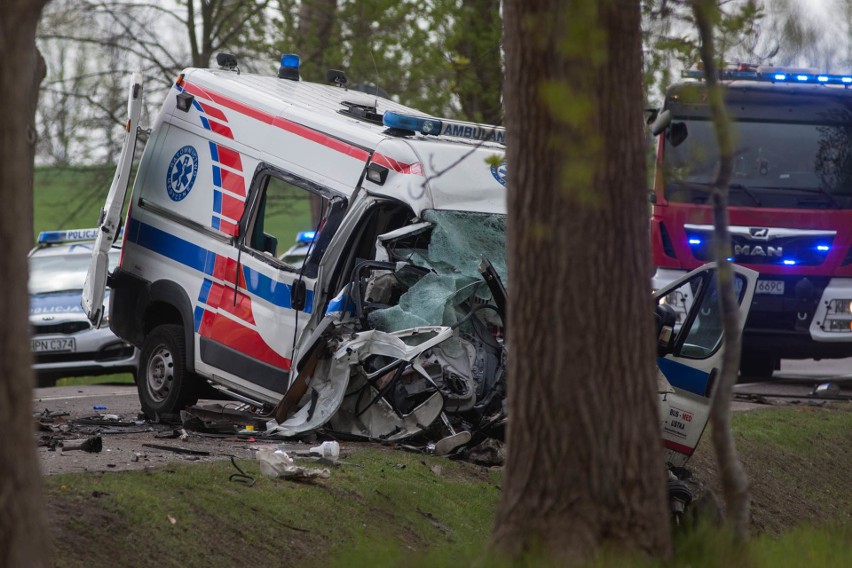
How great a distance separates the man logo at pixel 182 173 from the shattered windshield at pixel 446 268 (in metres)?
1.91

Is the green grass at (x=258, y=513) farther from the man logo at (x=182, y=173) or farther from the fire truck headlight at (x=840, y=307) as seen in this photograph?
the fire truck headlight at (x=840, y=307)

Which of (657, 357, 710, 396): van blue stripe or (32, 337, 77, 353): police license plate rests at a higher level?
(657, 357, 710, 396): van blue stripe

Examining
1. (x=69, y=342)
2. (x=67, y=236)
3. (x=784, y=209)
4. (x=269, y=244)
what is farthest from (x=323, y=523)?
(x=67, y=236)

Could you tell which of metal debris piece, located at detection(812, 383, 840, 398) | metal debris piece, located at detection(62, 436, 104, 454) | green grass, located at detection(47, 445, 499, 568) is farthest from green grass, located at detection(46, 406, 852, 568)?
metal debris piece, located at detection(812, 383, 840, 398)

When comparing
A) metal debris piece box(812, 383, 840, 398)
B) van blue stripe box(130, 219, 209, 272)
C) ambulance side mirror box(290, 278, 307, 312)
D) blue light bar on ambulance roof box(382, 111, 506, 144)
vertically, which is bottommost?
metal debris piece box(812, 383, 840, 398)

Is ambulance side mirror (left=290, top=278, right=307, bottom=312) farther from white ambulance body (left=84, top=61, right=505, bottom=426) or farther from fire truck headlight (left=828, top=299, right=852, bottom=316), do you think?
fire truck headlight (left=828, top=299, right=852, bottom=316)

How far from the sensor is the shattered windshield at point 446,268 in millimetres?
8297

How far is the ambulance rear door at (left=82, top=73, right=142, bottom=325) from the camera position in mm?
9211

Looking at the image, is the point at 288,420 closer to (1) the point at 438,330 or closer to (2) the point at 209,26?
(1) the point at 438,330

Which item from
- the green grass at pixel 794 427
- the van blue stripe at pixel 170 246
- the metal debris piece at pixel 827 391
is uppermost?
the van blue stripe at pixel 170 246

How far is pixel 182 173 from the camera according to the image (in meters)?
9.67

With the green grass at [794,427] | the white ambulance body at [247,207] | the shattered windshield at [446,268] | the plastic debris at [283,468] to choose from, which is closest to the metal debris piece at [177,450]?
the plastic debris at [283,468]

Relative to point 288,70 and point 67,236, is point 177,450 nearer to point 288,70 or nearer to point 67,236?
point 288,70

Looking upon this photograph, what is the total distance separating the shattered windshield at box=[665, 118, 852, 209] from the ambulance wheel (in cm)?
543
